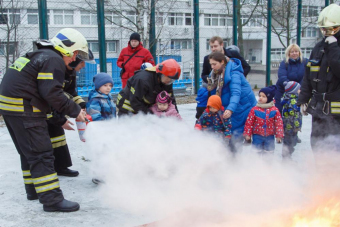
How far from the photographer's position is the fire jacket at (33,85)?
147 inches

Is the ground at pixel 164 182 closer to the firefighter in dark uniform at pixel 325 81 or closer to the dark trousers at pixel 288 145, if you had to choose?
the firefighter in dark uniform at pixel 325 81

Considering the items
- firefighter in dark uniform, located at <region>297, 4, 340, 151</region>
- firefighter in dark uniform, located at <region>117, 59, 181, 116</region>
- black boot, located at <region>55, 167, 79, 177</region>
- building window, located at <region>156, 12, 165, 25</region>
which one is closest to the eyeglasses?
firefighter in dark uniform, located at <region>297, 4, 340, 151</region>

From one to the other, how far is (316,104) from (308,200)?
149cm

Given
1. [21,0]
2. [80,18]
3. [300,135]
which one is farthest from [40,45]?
[80,18]

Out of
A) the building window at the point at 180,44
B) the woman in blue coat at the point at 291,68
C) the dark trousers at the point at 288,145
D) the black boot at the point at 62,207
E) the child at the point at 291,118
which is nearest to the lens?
the black boot at the point at 62,207

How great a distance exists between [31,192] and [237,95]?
2786 millimetres

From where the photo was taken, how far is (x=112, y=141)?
3801 mm

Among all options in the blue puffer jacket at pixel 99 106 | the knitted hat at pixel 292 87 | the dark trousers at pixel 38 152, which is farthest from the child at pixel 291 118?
the dark trousers at pixel 38 152

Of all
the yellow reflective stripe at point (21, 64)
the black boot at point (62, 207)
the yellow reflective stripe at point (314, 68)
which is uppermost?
the yellow reflective stripe at point (21, 64)

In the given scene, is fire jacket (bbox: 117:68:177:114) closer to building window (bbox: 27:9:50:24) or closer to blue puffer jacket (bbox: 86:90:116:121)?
blue puffer jacket (bbox: 86:90:116:121)

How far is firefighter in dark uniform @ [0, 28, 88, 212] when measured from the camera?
375 centimetres

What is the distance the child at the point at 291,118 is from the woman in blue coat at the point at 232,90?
0.75m

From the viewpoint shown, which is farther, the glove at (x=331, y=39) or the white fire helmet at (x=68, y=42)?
the glove at (x=331, y=39)

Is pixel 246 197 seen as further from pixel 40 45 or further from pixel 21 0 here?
pixel 21 0
